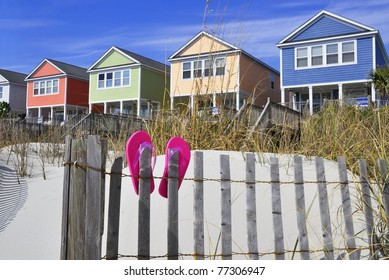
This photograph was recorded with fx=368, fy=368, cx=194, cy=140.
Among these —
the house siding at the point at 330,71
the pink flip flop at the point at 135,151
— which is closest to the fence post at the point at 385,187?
the pink flip flop at the point at 135,151

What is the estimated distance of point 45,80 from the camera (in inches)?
1491

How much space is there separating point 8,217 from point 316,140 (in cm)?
469

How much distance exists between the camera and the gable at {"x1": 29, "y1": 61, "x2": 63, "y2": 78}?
122 feet

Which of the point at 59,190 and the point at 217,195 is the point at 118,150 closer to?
the point at 59,190

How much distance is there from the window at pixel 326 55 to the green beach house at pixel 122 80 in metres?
11.4

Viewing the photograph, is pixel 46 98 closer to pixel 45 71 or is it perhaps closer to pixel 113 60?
pixel 45 71

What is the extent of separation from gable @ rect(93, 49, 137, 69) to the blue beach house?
13887mm

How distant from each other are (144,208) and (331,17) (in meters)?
24.8

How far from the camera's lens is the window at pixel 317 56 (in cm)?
2383

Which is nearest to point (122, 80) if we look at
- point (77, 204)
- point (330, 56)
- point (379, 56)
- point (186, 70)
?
point (186, 70)

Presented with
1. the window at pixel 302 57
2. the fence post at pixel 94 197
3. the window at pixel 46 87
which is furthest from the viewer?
the window at pixel 46 87

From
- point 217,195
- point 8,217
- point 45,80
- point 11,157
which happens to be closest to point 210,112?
point 217,195

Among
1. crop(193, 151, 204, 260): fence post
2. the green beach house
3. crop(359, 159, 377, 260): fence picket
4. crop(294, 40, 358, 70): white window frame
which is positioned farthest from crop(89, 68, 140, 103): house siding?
crop(193, 151, 204, 260): fence post

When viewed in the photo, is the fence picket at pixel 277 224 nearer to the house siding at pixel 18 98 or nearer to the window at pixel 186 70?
the window at pixel 186 70
